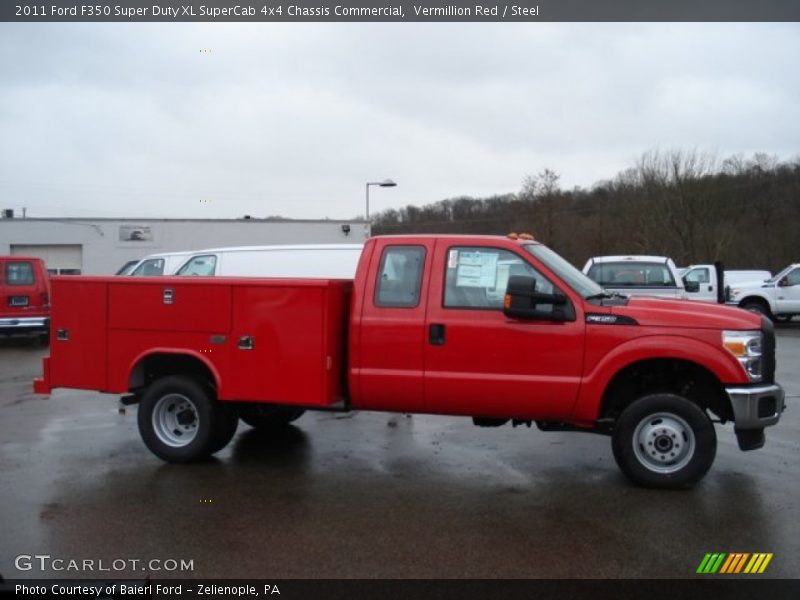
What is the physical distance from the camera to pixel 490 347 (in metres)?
6.20

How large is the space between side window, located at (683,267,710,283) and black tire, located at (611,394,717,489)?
2068 cm

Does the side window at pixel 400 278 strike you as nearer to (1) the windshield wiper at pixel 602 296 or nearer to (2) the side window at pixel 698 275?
(1) the windshield wiper at pixel 602 296

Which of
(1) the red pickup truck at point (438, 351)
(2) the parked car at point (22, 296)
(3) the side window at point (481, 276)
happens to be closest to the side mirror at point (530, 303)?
(1) the red pickup truck at point (438, 351)

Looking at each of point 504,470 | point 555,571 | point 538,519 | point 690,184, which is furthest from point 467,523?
point 690,184

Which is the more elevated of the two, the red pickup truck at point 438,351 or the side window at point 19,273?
the side window at point 19,273

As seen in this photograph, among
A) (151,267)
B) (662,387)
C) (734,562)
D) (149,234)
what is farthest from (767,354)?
(149,234)

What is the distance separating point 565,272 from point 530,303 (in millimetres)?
687

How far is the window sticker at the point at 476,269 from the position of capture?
252 inches

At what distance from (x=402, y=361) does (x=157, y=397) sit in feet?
7.76

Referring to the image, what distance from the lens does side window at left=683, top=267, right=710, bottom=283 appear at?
25.3m

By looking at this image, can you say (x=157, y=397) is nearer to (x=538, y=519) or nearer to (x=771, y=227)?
(x=538, y=519)

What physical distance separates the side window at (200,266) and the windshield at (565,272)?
728cm

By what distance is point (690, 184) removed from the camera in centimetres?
4150

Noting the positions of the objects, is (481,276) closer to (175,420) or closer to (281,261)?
(175,420)
